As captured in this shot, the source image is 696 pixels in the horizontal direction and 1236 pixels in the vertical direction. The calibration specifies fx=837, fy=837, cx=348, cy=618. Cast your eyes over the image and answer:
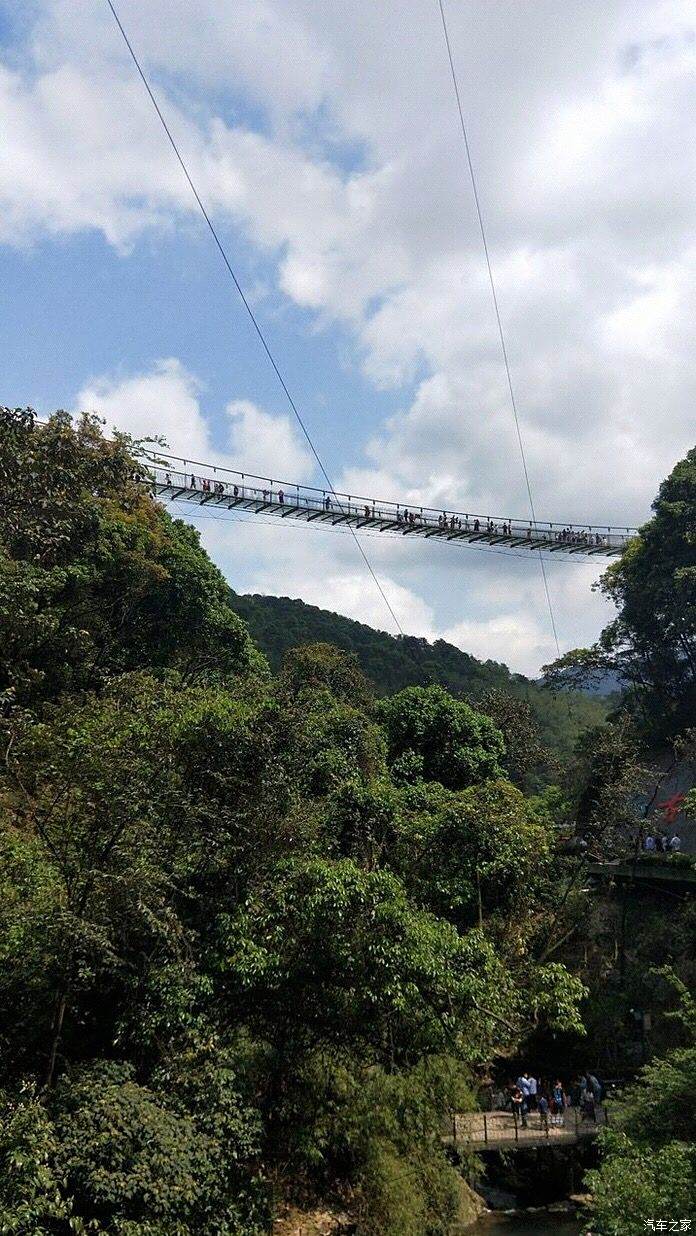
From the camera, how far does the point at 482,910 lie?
15.0 metres

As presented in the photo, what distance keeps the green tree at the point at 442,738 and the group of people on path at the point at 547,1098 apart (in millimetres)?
6750

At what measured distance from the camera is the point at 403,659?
5441 cm

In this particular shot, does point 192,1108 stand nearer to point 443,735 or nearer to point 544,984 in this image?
point 544,984

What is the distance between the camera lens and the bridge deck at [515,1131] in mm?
14463

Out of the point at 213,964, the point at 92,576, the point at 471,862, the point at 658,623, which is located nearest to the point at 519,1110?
the point at 471,862

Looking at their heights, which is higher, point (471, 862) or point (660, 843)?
point (660, 843)

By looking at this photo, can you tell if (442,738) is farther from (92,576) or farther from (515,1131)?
(92,576)

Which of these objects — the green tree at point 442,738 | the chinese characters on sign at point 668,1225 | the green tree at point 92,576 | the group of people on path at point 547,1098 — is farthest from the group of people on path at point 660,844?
the chinese characters on sign at point 668,1225

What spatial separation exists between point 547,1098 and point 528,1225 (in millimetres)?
2658

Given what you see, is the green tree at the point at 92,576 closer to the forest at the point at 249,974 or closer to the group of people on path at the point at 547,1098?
the forest at the point at 249,974

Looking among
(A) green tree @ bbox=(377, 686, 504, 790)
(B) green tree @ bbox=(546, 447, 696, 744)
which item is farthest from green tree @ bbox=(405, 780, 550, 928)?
(B) green tree @ bbox=(546, 447, 696, 744)

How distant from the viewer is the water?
45.5ft

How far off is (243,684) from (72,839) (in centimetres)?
901

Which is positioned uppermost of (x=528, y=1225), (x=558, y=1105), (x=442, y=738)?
(x=442, y=738)
